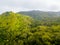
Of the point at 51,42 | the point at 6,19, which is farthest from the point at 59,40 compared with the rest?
the point at 6,19

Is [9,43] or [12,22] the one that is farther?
[12,22]

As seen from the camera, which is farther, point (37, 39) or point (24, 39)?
point (24, 39)

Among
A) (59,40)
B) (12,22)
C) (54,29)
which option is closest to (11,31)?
(12,22)

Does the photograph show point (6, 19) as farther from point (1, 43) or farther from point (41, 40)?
point (41, 40)

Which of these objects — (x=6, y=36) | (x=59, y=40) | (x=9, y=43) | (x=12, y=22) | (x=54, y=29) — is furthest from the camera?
(x=12, y=22)

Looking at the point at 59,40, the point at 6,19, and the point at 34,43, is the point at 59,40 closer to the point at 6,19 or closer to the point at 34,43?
the point at 34,43

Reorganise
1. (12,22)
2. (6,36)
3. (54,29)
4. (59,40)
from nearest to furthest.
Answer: (59,40) → (6,36) → (54,29) → (12,22)

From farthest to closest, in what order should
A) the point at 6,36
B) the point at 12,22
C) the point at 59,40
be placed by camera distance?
1. the point at 12,22
2. the point at 6,36
3. the point at 59,40

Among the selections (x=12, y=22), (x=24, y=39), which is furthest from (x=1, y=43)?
(x=12, y=22)

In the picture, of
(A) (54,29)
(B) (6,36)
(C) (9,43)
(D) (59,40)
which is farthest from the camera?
(A) (54,29)
